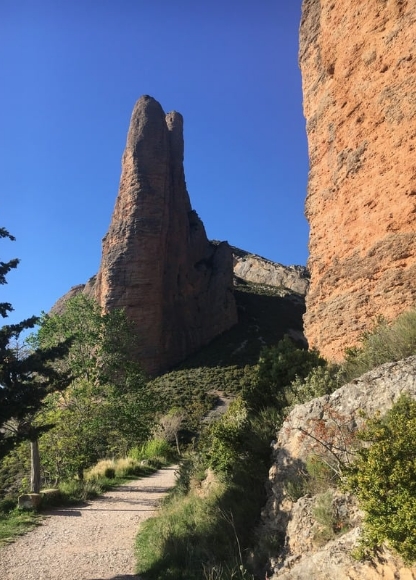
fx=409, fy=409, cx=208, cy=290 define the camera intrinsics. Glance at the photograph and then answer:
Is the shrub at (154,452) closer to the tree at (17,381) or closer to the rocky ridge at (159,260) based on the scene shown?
the tree at (17,381)

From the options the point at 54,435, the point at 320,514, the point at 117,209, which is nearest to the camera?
the point at 320,514

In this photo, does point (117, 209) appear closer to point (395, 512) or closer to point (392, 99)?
point (392, 99)

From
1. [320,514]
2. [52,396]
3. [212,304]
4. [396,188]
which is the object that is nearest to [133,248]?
[212,304]

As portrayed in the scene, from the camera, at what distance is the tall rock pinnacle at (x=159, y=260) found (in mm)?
50344

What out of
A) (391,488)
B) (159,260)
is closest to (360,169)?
(391,488)

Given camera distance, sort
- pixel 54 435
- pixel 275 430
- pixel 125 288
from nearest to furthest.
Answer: pixel 275 430 < pixel 54 435 < pixel 125 288

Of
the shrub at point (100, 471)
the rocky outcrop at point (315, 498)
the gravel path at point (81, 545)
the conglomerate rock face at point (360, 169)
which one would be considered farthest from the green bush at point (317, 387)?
the shrub at point (100, 471)

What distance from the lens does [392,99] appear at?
10.4 m

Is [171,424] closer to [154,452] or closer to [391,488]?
[154,452]

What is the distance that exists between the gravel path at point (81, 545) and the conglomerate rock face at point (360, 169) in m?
6.65

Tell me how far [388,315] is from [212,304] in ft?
172

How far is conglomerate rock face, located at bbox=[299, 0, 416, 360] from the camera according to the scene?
970 centimetres

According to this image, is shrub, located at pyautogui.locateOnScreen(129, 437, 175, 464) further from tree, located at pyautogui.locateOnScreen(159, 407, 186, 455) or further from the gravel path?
the gravel path

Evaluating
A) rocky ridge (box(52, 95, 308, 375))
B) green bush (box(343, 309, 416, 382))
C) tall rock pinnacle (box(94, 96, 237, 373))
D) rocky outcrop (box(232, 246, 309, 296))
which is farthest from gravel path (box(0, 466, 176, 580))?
rocky outcrop (box(232, 246, 309, 296))
